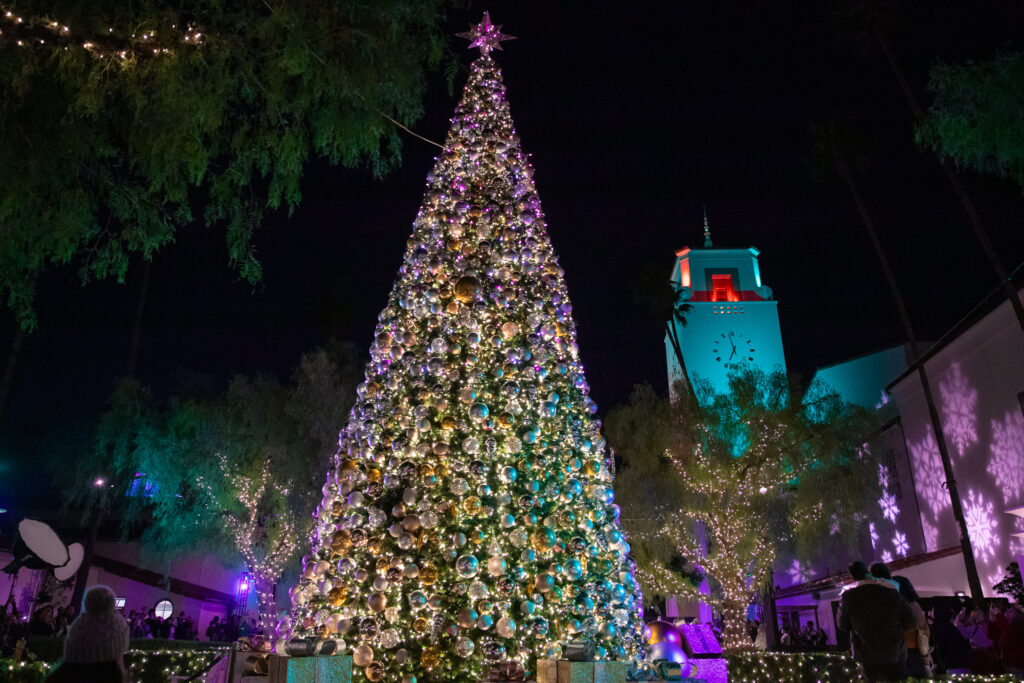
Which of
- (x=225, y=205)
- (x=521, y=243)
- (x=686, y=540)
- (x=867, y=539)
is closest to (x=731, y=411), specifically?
(x=686, y=540)

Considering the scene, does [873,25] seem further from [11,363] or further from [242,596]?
[242,596]

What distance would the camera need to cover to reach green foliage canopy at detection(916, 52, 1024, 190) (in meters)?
7.57

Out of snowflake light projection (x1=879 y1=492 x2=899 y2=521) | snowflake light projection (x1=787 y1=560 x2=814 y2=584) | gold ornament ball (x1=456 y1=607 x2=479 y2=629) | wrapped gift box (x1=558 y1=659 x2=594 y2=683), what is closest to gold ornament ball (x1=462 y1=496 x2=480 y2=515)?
gold ornament ball (x1=456 y1=607 x2=479 y2=629)

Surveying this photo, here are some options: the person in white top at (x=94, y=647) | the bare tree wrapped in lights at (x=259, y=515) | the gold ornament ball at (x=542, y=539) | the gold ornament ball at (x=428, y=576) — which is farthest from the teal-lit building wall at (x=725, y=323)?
the person in white top at (x=94, y=647)

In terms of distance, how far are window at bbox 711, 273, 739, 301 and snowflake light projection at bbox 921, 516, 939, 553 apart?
46.9 feet

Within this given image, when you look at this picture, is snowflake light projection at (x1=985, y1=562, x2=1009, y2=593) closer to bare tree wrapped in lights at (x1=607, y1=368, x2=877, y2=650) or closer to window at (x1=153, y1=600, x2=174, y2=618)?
bare tree wrapped in lights at (x1=607, y1=368, x2=877, y2=650)

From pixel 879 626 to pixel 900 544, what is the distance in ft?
69.3

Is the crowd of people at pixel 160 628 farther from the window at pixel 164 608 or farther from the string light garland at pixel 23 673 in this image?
the string light garland at pixel 23 673

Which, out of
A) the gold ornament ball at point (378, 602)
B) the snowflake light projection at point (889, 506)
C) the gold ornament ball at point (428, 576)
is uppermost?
the snowflake light projection at point (889, 506)

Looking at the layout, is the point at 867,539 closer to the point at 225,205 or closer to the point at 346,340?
the point at 346,340

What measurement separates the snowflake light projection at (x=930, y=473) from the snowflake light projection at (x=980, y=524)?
179 cm

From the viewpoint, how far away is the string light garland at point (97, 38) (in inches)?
173

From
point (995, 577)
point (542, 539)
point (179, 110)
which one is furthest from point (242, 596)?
point (179, 110)

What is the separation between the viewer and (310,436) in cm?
1864
